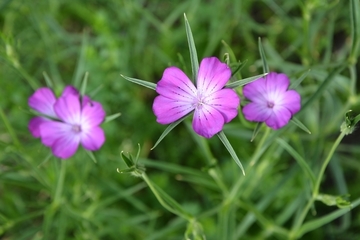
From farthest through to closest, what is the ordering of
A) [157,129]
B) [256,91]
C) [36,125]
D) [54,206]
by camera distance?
1. [157,129]
2. [54,206]
3. [36,125]
4. [256,91]

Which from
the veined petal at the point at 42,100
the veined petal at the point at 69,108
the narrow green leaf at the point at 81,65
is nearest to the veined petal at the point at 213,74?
the veined petal at the point at 69,108

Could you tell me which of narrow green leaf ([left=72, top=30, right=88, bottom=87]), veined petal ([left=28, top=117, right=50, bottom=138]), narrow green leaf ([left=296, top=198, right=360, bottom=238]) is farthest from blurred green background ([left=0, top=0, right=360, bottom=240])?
narrow green leaf ([left=296, top=198, right=360, bottom=238])

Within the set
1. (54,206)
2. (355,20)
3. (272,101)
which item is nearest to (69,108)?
(54,206)

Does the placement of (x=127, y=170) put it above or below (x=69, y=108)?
below

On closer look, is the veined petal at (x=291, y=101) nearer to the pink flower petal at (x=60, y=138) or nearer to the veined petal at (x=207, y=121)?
the veined petal at (x=207, y=121)

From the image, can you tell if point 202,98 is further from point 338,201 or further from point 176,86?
point 338,201

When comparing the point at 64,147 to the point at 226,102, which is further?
the point at 64,147
